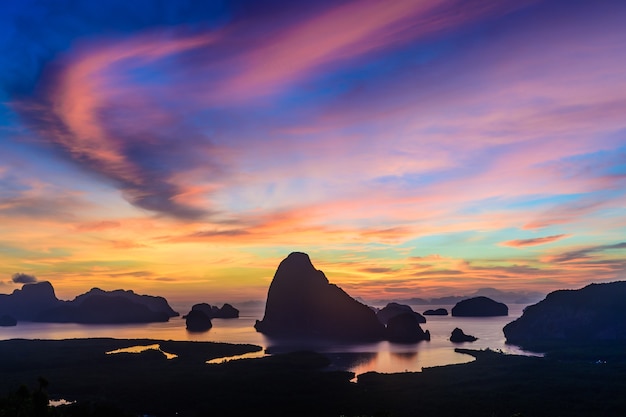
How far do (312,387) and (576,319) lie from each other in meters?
124

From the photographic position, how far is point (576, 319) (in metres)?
164

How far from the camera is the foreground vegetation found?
2611 inches

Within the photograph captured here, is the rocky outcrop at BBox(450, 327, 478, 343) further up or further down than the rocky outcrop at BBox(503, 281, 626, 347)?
further down

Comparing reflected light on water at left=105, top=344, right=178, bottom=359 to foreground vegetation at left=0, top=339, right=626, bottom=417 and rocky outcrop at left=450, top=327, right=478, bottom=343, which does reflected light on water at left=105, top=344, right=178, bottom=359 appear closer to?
foreground vegetation at left=0, top=339, right=626, bottom=417

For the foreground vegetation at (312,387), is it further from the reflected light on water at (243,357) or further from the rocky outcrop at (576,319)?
the rocky outcrop at (576,319)

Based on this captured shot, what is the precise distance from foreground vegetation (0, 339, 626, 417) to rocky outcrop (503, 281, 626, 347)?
1699 inches

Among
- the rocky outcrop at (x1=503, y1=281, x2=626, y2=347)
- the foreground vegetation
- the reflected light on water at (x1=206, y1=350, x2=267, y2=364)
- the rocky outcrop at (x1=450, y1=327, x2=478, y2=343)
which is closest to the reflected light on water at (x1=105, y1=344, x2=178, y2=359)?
the foreground vegetation

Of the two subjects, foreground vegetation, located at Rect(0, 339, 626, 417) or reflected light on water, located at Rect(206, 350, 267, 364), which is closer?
foreground vegetation, located at Rect(0, 339, 626, 417)

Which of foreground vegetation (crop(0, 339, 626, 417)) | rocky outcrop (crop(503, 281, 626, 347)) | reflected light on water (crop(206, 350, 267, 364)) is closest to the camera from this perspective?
foreground vegetation (crop(0, 339, 626, 417))

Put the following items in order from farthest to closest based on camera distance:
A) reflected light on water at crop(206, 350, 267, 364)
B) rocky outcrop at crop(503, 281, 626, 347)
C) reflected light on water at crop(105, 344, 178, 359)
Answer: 1. rocky outcrop at crop(503, 281, 626, 347)
2. reflected light on water at crop(105, 344, 178, 359)
3. reflected light on water at crop(206, 350, 267, 364)

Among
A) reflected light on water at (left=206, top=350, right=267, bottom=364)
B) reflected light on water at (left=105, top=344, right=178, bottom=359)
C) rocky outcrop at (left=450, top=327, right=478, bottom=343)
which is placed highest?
reflected light on water at (left=105, top=344, right=178, bottom=359)

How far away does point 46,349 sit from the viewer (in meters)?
139

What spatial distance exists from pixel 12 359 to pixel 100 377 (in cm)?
4566

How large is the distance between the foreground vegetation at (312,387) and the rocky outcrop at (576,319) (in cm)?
4316
